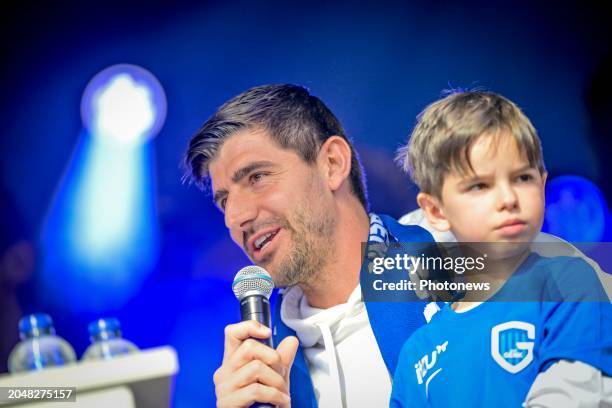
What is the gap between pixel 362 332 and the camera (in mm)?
1932

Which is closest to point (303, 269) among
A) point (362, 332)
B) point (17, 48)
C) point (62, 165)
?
point (362, 332)

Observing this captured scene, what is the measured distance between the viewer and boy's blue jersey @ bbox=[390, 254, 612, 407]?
4.84 feet

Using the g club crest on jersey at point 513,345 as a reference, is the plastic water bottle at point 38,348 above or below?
above

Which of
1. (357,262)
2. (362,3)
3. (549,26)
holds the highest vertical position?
(362,3)

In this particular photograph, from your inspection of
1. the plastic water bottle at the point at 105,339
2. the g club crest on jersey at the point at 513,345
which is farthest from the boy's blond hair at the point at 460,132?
the plastic water bottle at the point at 105,339

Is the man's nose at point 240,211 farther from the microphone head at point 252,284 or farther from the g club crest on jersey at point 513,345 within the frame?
the g club crest on jersey at point 513,345

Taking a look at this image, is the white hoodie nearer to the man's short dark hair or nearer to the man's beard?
the man's beard

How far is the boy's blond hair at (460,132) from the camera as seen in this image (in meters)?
1.64

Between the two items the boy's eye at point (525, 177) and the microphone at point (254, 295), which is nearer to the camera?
the microphone at point (254, 295)

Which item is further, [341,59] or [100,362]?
[341,59]

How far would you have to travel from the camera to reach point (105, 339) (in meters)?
2.06

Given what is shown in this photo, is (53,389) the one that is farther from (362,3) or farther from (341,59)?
(362,3)

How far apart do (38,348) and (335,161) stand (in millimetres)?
1014

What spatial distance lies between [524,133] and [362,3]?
28.4 inches
